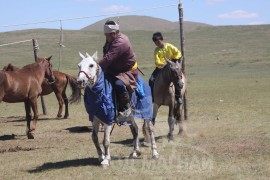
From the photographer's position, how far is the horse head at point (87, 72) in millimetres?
7492

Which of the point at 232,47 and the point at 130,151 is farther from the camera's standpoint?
the point at 232,47

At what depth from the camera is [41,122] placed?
1534 centimetres

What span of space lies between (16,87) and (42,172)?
13.6ft

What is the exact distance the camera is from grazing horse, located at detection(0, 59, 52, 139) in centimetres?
1151

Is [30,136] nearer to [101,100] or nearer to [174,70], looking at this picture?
[174,70]

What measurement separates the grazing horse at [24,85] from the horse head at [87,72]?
4.21 metres

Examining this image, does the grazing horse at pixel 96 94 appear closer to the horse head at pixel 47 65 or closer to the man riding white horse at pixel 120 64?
the man riding white horse at pixel 120 64

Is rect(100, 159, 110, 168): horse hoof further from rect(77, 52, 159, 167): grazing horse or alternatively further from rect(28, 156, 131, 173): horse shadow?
rect(28, 156, 131, 173): horse shadow

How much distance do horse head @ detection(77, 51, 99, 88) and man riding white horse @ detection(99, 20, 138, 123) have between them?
0.35 metres

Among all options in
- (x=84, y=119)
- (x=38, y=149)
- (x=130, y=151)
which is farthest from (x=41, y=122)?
(x=130, y=151)

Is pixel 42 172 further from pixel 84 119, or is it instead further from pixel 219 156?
pixel 84 119

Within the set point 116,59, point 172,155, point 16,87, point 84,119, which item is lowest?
point 84,119

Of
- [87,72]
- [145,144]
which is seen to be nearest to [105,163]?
[87,72]

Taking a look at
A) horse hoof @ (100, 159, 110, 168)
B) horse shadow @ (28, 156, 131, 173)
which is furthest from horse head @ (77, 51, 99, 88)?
horse shadow @ (28, 156, 131, 173)
